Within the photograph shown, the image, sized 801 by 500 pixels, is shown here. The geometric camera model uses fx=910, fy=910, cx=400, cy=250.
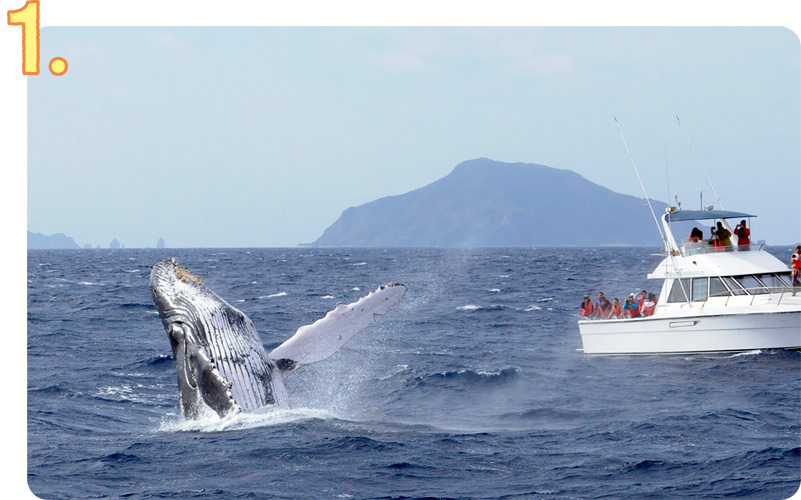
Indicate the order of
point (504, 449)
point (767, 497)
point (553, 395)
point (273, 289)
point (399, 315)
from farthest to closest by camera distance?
point (273, 289)
point (399, 315)
point (553, 395)
point (504, 449)
point (767, 497)

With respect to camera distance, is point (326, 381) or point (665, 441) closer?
point (665, 441)

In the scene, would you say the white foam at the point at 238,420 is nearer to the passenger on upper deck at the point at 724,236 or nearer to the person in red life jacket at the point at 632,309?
the person in red life jacket at the point at 632,309

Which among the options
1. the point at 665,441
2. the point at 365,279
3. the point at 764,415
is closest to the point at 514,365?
the point at 764,415

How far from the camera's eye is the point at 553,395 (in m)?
13.3

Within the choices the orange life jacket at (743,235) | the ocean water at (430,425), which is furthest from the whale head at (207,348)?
the orange life jacket at (743,235)

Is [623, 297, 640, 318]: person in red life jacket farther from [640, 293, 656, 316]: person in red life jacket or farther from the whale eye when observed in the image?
the whale eye

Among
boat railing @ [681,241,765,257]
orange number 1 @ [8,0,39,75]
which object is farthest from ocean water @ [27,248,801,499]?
orange number 1 @ [8,0,39,75]

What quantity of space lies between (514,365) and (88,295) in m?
20.9

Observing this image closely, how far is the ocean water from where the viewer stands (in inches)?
319

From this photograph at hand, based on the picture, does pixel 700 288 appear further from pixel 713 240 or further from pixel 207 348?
pixel 207 348

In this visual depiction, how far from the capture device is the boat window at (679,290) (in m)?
16.8

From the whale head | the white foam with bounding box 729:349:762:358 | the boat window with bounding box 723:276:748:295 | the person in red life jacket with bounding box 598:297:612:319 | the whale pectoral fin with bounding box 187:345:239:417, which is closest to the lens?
the whale pectoral fin with bounding box 187:345:239:417

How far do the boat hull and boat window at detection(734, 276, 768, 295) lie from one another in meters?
0.67

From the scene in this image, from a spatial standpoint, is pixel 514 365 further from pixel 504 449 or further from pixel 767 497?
pixel 767 497
